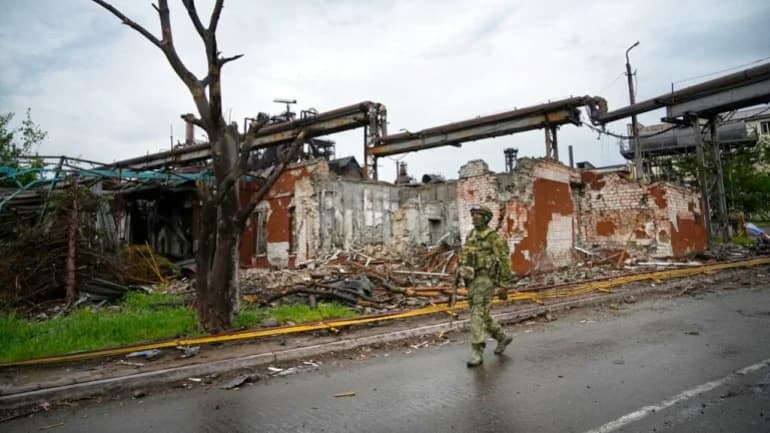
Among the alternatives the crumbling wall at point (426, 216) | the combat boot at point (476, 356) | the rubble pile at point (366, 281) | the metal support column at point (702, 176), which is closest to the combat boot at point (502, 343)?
the combat boot at point (476, 356)

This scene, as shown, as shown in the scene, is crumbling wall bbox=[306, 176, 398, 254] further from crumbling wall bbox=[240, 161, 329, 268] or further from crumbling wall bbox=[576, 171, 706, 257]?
crumbling wall bbox=[576, 171, 706, 257]

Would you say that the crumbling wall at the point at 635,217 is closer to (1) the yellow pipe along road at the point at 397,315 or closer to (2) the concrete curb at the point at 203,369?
(1) the yellow pipe along road at the point at 397,315

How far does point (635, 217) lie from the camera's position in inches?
647

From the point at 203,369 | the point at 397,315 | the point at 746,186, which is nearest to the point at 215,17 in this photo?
the point at 203,369

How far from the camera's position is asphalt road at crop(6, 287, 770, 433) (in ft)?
11.6

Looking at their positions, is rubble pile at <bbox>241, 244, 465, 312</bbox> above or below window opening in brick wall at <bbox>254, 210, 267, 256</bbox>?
below

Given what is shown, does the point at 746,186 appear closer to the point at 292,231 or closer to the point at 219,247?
the point at 292,231

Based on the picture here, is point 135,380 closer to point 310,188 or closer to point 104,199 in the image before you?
point 104,199

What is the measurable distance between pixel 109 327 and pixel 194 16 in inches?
186

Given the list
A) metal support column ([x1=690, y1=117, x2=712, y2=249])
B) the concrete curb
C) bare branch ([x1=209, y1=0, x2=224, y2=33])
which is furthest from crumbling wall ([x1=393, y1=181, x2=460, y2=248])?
bare branch ([x1=209, y1=0, x2=224, y2=33])

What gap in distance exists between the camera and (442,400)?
4.11 meters

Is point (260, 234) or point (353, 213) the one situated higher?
point (353, 213)

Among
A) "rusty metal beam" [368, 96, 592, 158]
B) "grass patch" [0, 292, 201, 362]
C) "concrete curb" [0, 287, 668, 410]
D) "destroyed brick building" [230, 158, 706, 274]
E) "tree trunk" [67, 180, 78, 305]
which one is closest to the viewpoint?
"concrete curb" [0, 287, 668, 410]

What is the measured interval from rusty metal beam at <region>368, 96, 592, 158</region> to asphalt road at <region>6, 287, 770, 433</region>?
17514 millimetres
